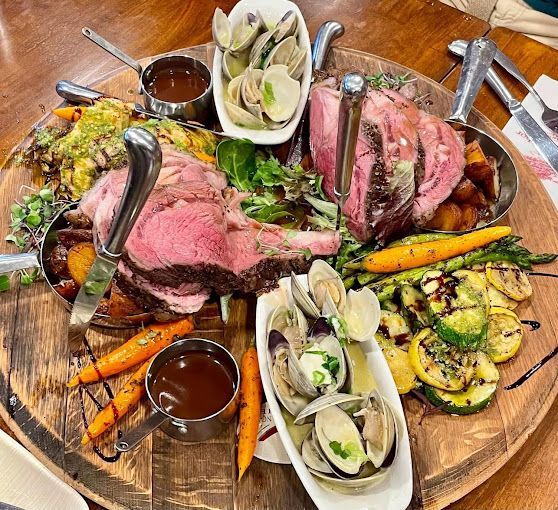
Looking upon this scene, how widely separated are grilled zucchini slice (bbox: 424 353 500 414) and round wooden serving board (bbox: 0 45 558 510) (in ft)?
0.19

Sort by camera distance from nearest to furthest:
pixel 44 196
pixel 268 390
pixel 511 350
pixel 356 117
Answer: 1. pixel 356 117
2. pixel 268 390
3. pixel 511 350
4. pixel 44 196

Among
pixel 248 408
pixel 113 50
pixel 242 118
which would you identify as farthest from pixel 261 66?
pixel 248 408

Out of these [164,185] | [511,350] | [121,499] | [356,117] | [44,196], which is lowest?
[121,499]

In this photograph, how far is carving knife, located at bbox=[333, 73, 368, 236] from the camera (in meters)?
1.80

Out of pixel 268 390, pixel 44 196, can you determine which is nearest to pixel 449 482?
pixel 268 390

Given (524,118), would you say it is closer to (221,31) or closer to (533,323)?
(533,323)

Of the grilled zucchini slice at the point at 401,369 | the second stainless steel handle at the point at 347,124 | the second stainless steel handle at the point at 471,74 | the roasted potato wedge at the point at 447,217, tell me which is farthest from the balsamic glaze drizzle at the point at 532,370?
the second stainless steel handle at the point at 471,74

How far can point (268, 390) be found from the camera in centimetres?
208

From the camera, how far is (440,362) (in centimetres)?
229

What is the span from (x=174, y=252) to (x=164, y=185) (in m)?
0.29

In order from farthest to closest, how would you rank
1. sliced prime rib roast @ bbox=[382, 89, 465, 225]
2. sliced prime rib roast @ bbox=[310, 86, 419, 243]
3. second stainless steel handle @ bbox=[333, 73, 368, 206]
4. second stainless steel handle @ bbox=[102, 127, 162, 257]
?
sliced prime rib roast @ bbox=[382, 89, 465, 225]
sliced prime rib roast @ bbox=[310, 86, 419, 243]
second stainless steel handle @ bbox=[333, 73, 368, 206]
second stainless steel handle @ bbox=[102, 127, 162, 257]

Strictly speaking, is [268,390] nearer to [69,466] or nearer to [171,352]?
[171,352]

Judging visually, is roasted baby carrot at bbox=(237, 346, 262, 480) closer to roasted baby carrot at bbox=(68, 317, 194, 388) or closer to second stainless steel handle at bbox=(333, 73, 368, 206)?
roasted baby carrot at bbox=(68, 317, 194, 388)

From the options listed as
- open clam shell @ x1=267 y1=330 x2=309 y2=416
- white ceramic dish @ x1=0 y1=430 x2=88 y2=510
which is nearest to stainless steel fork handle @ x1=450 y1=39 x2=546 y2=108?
open clam shell @ x1=267 y1=330 x2=309 y2=416
